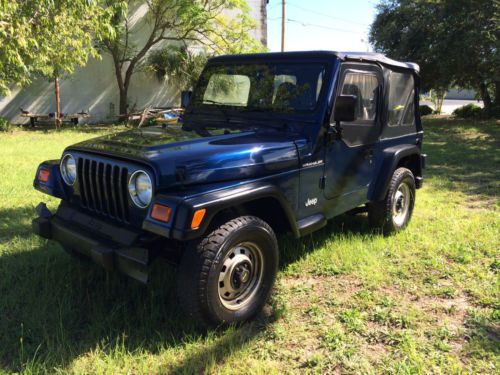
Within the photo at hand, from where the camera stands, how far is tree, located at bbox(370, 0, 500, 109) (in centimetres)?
1520

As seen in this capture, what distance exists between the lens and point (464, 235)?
190 inches

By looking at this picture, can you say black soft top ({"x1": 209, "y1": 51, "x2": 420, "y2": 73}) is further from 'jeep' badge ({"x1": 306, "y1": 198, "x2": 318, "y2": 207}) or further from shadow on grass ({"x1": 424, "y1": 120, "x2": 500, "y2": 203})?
shadow on grass ({"x1": 424, "y1": 120, "x2": 500, "y2": 203})

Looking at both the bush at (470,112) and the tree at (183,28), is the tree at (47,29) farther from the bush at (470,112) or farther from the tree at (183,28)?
the bush at (470,112)

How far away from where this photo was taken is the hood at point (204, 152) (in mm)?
2779

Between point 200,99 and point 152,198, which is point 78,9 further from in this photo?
point 152,198

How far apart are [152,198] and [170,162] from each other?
25 cm

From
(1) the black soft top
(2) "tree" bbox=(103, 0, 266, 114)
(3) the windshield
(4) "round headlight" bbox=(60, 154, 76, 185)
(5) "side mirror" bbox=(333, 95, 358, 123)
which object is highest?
(2) "tree" bbox=(103, 0, 266, 114)

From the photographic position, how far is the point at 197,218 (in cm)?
256

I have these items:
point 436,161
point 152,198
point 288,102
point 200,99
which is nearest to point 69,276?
point 152,198

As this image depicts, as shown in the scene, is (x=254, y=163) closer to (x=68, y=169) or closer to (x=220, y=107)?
(x=220, y=107)

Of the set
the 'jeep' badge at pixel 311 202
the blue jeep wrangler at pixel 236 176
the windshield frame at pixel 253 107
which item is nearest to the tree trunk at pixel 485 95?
the blue jeep wrangler at pixel 236 176

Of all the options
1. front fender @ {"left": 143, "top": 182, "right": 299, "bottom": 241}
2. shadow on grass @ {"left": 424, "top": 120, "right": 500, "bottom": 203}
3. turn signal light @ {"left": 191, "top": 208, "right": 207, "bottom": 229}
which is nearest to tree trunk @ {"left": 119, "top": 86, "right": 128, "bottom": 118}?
shadow on grass @ {"left": 424, "top": 120, "right": 500, "bottom": 203}

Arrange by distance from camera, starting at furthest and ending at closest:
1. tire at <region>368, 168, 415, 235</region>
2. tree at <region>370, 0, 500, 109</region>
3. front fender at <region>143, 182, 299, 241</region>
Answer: tree at <region>370, 0, 500, 109</region> → tire at <region>368, 168, 415, 235</region> → front fender at <region>143, 182, 299, 241</region>

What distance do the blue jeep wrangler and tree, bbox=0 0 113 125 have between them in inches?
98.6
